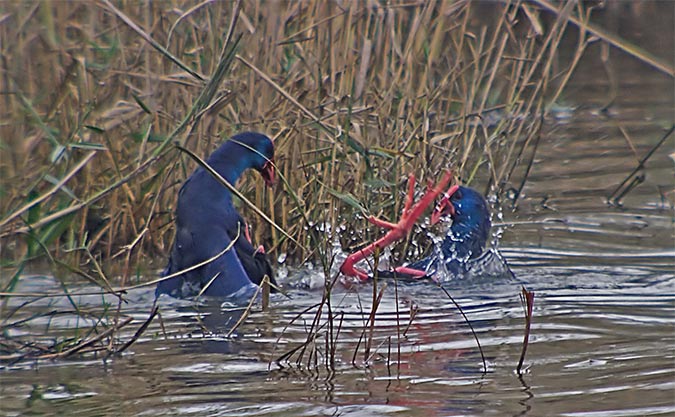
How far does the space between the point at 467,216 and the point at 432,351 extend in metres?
1.61

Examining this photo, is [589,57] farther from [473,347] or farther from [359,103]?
[473,347]

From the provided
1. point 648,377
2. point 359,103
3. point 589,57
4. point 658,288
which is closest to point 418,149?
point 359,103

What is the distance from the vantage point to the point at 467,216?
19.7ft

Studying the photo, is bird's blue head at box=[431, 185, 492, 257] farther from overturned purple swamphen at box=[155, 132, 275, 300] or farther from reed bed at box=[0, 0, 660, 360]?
overturned purple swamphen at box=[155, 132, 275, 300]

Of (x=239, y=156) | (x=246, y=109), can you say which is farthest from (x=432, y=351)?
(x=246, y=109)

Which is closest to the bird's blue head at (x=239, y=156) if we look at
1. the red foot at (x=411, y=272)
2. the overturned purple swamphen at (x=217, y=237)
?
the overturned purple swamphen at (x=217, y=237)

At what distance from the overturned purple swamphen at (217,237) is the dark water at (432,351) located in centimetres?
13

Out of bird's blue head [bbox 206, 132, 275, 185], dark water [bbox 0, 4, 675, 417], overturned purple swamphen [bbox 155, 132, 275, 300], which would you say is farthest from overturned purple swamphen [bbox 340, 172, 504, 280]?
bird's blue head [bbox 206, 132, 275, 185]

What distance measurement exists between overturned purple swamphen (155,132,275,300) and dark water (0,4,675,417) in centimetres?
13

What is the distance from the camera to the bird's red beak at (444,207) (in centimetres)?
591

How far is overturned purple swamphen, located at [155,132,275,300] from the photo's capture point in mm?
5387

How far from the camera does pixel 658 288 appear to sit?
5.52 m

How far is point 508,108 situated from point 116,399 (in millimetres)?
3046

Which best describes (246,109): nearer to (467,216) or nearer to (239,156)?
(239,156)
